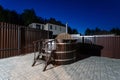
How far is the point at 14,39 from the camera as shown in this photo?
8.27 m

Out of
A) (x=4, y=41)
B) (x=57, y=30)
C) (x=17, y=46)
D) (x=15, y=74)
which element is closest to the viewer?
(x=15, y=74)

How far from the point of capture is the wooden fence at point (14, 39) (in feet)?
25.0

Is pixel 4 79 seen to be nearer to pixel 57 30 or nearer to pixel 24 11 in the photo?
pixel 57 30

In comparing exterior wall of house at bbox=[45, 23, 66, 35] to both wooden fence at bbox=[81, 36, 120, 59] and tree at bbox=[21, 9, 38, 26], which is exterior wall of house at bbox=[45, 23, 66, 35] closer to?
tree at bbox=[21, 9, 38, 26]

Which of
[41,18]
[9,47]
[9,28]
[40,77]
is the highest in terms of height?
[41,18]

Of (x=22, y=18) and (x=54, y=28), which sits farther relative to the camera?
(x=22, y=18)

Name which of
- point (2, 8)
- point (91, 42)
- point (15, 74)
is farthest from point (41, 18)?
point (15, 74)

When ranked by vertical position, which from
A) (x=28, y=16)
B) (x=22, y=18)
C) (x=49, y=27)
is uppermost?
(x=28, y=16)

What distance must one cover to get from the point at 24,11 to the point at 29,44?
40.4m

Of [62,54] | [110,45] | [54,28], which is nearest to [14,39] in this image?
[62,54]

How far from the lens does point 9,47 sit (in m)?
7.96

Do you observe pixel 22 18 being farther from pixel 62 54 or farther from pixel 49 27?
pixel 62 54

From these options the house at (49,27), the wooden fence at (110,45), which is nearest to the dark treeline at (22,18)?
the house at (49,27)

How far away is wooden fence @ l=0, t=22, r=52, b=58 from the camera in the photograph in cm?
761
